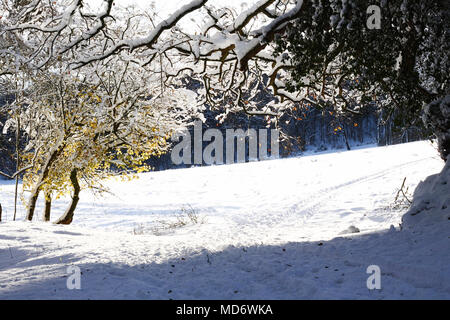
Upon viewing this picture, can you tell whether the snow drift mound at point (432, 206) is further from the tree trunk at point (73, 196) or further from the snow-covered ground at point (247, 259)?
the tree trunk at point (73, 196)

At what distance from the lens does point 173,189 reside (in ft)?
64.5

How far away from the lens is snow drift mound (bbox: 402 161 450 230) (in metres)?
5.27

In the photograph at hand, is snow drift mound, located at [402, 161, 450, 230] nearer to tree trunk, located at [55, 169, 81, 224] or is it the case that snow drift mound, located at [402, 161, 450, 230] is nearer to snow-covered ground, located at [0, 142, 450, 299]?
snow-covered ground, located at [0, 142, 450, 299]

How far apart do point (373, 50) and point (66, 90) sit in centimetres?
756

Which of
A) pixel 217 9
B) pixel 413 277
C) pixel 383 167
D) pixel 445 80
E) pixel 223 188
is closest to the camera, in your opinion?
pixel 413 277

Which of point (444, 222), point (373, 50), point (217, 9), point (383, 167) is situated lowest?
point (444, 222)

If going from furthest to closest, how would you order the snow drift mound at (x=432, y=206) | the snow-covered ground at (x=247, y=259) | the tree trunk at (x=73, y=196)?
1. the tree trunk at (x=73, y=196)
2. the snow drift mound at (x=432, y=206)
3. the snow-covered ground at (x=247, y=259)

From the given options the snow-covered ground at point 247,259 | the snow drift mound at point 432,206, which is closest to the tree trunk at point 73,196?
the snow-covered ground at point 247,259

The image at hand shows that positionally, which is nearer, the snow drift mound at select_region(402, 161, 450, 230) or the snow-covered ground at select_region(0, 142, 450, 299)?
the snow-covered ground at select_region(0, 142, 450, 299)

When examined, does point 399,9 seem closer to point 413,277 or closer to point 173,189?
point 413,277

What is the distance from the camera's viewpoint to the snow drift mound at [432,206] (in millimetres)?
5270

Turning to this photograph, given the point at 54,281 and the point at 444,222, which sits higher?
the point at 444,222

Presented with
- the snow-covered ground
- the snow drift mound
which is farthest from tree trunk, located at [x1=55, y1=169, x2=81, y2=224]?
the snow drift mound

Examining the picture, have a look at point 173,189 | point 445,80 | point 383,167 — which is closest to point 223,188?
point 173,189
